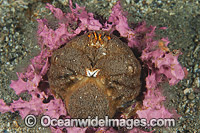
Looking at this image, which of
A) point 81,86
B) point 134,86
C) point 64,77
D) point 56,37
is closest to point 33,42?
point 56,37

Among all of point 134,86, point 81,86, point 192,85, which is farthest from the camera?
point 192,85

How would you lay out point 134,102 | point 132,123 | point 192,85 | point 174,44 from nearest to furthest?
point 134,102 < point 132,123 < point 192,85 < point 174,44

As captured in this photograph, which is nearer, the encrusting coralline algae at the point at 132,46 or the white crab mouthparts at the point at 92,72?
the white crab mouthparts at the point at 92,72

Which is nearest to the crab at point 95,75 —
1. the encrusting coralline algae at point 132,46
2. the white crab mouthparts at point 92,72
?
the white crab mouthparts at point 92,72

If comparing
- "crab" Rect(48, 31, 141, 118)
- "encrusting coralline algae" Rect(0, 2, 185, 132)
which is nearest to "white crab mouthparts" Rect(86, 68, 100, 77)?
"crab" Rect(48, 31, 141, 118)

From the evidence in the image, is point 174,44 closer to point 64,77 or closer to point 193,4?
point 193,4

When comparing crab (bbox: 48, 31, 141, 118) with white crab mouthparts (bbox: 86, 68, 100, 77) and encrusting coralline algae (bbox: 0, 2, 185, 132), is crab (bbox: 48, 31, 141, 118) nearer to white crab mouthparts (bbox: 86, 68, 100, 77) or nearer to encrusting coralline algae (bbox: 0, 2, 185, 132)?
white crab mouthparts (bbox: 86, 68, 100, 77)

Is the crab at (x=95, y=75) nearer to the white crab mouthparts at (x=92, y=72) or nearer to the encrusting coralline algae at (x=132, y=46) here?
the white crab mouthparts at (x=92, y=72)

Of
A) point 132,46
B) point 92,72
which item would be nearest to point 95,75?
point 92,72

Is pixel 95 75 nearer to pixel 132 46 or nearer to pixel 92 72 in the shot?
pixel 92 72
